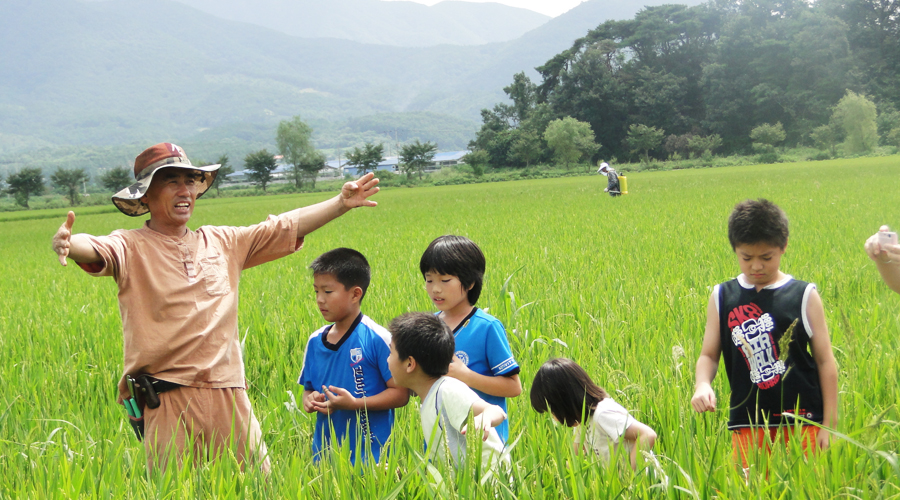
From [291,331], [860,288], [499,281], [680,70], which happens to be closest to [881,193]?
[860,288]

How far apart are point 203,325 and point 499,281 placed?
12.6 ft

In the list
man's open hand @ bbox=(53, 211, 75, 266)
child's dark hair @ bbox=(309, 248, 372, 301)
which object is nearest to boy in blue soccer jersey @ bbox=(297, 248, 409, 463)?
child's dark hair @ bbox=(309, 248, 372, 301)

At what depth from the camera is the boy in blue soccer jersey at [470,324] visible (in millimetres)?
2244

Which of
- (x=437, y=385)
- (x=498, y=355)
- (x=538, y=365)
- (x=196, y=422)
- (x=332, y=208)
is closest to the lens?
(x=437, y=385)

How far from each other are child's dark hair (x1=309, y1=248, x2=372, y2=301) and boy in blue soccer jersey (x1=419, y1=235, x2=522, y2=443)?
0.23 m

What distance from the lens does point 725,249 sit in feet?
23.1

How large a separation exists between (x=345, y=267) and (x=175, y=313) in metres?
0.60

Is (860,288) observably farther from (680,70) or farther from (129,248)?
(680,70)

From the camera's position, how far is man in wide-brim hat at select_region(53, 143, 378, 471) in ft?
7.54

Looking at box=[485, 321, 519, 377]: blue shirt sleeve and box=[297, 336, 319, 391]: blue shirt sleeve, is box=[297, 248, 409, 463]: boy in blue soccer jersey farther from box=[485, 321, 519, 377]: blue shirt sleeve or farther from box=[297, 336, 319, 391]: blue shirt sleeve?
box=[485, 321, 519, 377]: blue shirt sleeve

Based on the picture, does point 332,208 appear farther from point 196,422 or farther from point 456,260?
point 196,422

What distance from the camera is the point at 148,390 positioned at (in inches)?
89.4

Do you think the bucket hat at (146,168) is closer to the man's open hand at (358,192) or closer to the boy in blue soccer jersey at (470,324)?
the man's open hand at (358,192)

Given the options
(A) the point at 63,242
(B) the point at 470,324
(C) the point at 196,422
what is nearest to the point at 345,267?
(B) the point at 470,324
